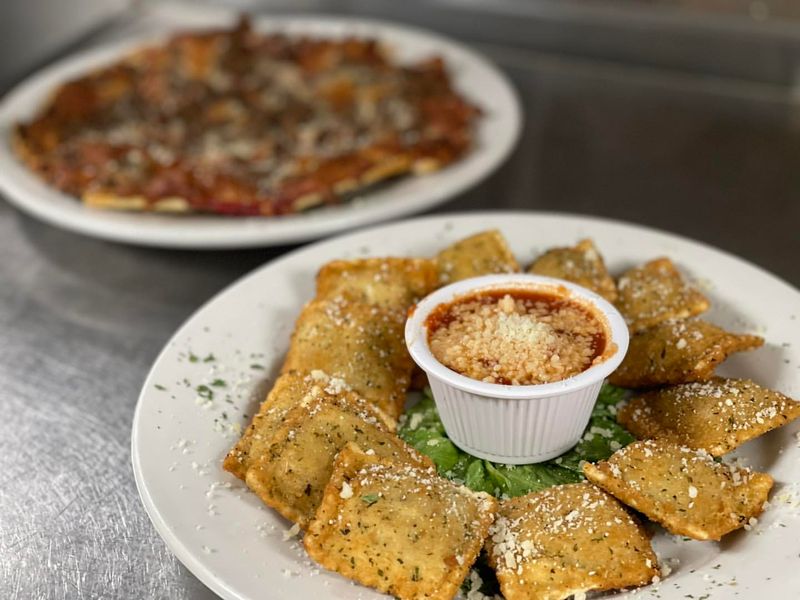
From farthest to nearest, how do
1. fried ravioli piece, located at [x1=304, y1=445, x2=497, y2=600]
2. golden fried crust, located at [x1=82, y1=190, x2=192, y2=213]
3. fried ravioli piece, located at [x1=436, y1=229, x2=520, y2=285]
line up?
golden fried crust, located at [x1=82, y1=190, x2=192, y2=213]
fried ravioli piece, located at [x1=436, y1=229, x2=520, y2=285]
fried ravioli piece, located at [x1=304, y1=445, x2=497, y2=600]

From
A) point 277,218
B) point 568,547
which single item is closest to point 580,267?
point 568,547

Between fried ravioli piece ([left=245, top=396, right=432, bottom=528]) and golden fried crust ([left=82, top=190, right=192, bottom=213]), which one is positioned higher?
fried ravioli piece ([left=245, top=396, right=432, bottom=528])

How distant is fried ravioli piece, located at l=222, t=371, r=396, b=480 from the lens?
2.08 meters

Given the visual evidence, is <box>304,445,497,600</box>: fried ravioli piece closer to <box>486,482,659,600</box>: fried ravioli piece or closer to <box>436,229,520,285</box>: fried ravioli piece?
<box>486,482,659,600</box>: fried ravioli piece

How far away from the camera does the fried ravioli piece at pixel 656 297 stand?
2.50 meters

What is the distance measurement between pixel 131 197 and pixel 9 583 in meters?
1.54

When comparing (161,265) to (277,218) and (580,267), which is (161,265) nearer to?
(277,218)

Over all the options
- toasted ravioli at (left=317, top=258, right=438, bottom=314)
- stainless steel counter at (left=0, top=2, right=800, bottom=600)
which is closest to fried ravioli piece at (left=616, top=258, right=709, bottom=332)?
stainless steel counter at (left=0, top=2, right=800, bottom=600)

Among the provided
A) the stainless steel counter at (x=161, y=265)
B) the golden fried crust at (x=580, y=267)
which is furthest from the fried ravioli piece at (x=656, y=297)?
the stainless steel counter at (x=161, y=265)

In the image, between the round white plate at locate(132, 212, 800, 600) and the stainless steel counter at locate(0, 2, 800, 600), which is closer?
the round white plate at locate(132, 212, 800, 600)

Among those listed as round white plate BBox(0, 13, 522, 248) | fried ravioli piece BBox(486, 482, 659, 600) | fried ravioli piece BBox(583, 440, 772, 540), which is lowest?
round white plate BBox(0, 13, 522, 248)

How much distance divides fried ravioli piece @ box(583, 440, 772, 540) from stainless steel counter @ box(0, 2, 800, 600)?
955 millimetres

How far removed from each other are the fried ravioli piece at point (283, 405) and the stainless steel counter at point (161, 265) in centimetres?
31

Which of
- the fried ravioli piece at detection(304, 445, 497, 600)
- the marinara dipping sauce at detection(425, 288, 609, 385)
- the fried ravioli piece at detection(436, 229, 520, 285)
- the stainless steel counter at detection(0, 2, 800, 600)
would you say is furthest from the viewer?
the fried ravioli piece at detection(436, 229, 520, 285)
